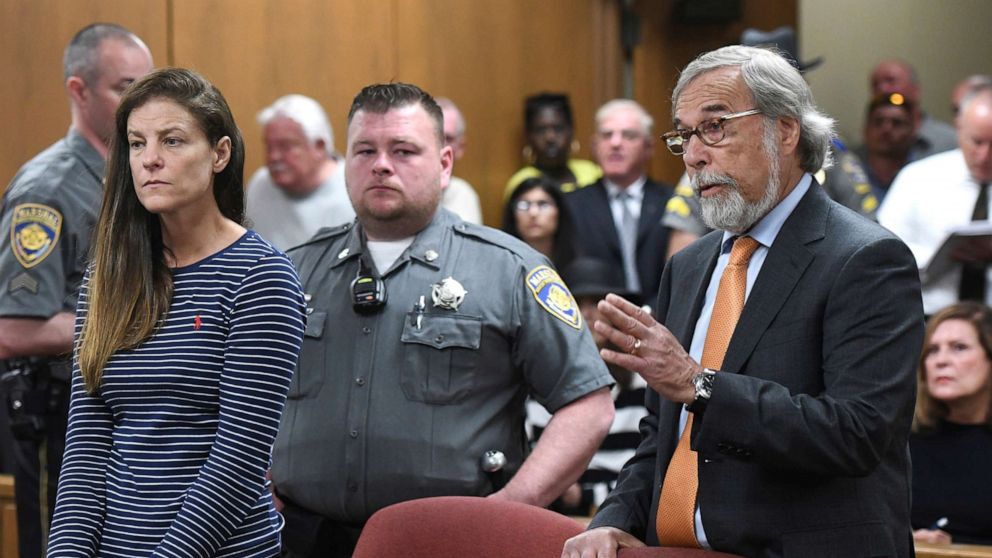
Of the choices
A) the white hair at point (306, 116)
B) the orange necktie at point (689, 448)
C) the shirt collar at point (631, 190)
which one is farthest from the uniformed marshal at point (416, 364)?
the shirt collar at point (631, 190)

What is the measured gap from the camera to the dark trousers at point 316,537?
2715 millimetres

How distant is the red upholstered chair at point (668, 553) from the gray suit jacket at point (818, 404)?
50 mm

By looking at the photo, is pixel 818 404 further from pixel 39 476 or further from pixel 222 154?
pixel 39 476

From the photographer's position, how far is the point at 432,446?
268 centimetres

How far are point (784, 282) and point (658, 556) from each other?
1.48 feet

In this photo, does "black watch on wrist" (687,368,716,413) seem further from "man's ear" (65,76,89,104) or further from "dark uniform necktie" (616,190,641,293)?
"dark uniform necktie" (616,190,641,293)

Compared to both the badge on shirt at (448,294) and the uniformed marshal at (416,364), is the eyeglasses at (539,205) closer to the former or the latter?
the uniformed marshal at (416,364)

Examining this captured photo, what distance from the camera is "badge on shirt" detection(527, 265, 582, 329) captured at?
2795mm

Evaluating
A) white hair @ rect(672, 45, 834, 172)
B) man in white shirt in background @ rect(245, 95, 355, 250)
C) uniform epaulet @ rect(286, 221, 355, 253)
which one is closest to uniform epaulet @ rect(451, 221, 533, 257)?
uniform epaulet @ rect(286, 221, 355, 253)

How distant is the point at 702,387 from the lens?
1.94 metres

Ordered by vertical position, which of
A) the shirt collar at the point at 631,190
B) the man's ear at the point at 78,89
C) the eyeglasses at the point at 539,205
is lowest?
the eyeglasses at the point at 539,205

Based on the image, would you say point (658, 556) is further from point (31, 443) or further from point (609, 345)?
point (609, 345)

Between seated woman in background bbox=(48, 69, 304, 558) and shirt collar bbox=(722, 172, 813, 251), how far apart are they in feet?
2.38

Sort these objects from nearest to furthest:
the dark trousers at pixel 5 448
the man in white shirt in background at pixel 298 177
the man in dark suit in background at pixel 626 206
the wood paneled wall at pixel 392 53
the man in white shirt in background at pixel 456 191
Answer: the dark trousers at pixel 5 448
the wood paneled wall at pixel 392 53
the man in white shirt in background at pixel 298 177
the man in dark suit in background at pixel 626 206
the man in white shirt in background at pixel 456 191
